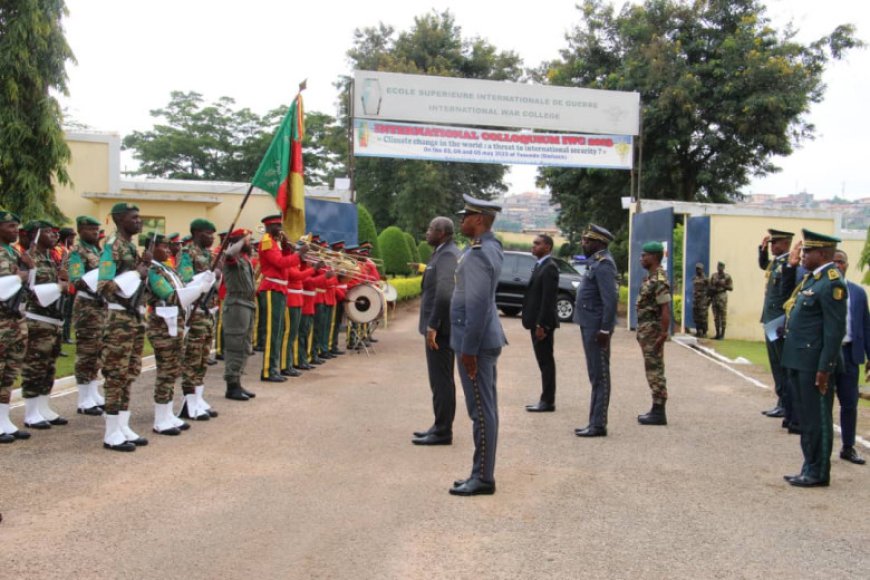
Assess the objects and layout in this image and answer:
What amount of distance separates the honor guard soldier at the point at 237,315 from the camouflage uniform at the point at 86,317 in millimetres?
1457

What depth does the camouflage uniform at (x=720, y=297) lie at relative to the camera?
1850 centimetres

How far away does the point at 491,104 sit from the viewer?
61.8 ft

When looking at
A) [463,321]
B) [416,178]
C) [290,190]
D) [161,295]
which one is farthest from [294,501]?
[416,178]

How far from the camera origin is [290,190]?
10375mm

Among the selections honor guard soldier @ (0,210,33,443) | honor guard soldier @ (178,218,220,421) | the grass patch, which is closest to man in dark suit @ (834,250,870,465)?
honor guard soldier @ (178,218,220,421)

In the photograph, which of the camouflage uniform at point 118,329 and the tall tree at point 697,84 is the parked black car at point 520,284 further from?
the camouflage uniform at point 118,329

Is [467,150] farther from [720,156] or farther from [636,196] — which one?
[720,156]

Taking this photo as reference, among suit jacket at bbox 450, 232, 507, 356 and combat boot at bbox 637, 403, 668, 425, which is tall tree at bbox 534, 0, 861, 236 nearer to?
combat boot at bbox 637, 403, 668, 425

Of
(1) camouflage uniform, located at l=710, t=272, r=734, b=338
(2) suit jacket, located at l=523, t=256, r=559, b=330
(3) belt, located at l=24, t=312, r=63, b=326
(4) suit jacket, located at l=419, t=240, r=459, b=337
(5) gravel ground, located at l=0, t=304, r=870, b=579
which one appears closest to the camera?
(5) gravel ground, located at l=0, t=304, r=870, b=579

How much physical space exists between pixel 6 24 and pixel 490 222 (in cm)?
1391

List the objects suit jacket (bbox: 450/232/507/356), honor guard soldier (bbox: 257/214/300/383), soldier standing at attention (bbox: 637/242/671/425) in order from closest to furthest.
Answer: suit jacket (bbox: 450/232/507/356), soldier standing at attention (bbox: 637/242/671/425), honor guard soldier (bbox: 257/214/300/383)

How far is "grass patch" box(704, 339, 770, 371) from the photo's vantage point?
595 inches

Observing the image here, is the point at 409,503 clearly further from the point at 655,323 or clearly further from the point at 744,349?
the point at 744,349

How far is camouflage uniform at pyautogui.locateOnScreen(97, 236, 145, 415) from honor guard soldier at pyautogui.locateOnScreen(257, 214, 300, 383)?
3378mm
